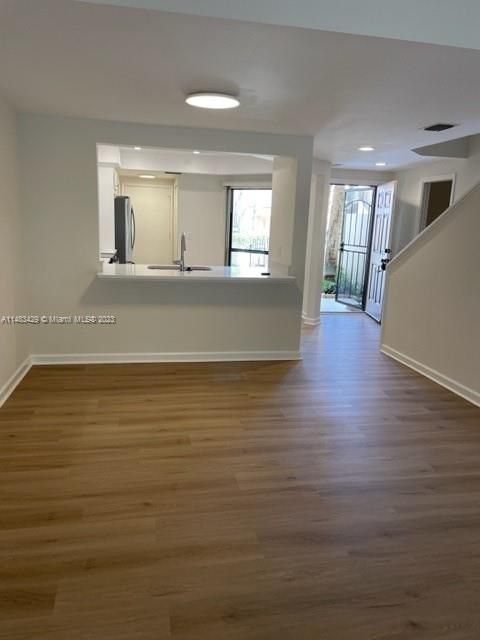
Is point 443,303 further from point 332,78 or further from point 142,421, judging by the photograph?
point 142,421

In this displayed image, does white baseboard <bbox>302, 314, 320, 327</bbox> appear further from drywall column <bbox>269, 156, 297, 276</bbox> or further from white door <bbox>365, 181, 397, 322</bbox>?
drywall column <bbox>269, 156, 297, 276</bbox>

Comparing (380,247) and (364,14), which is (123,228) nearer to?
(380,247)

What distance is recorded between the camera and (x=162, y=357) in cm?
489

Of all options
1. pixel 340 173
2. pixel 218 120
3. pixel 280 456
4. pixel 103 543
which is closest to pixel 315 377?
pixel 280 456

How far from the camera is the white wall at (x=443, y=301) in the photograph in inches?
164

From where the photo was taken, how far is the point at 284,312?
5.06 m

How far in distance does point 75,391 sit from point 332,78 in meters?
3.05

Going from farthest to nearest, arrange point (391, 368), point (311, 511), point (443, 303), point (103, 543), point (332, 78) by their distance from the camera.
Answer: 1. point (391, 368)
2. point (443, 303)
3. point (332, 78)
4. point (311, 511)
5. point (103, 543)

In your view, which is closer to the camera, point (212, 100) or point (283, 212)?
point (212, 100)

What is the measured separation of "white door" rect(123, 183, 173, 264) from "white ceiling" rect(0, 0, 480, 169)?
171 inches

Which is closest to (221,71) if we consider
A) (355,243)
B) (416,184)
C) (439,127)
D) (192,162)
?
(439,127)

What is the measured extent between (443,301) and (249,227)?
4.11 metres

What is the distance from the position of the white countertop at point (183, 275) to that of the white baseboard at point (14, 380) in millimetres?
1068

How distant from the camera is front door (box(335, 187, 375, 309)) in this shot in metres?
7.88
